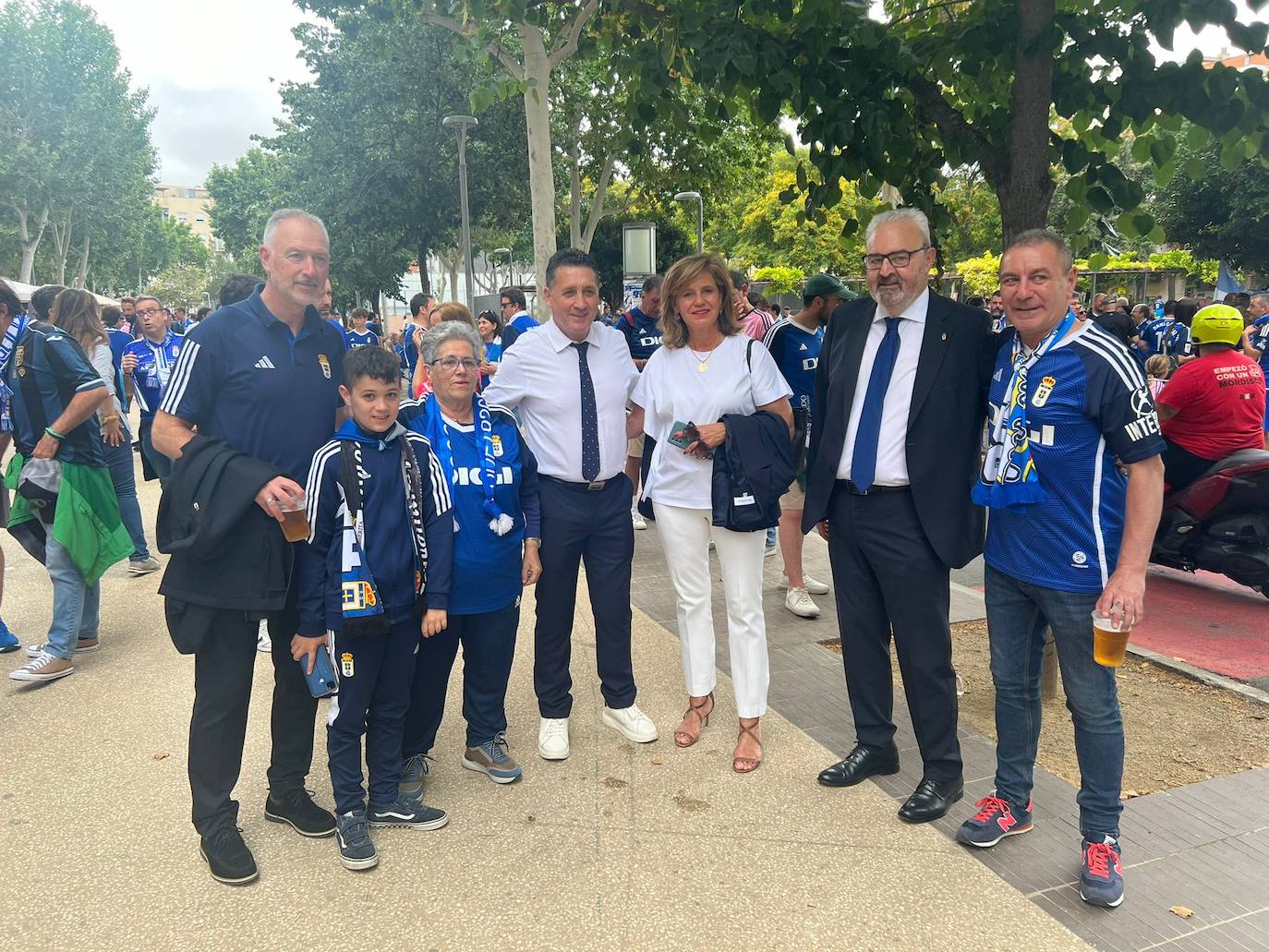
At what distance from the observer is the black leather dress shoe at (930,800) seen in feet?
10.5

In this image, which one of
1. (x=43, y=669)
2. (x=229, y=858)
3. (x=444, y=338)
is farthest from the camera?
(x=43, y=669)

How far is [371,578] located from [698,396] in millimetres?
1483

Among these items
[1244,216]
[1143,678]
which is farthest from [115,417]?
[1244,216]

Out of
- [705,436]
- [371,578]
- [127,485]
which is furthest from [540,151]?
[371,578]

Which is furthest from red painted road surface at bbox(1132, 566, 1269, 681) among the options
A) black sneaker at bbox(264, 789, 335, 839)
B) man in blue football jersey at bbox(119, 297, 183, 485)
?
man in blue football jersey at bbox(119, 297, 183, 485)

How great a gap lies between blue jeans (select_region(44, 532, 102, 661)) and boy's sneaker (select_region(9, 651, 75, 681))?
0.10 feet

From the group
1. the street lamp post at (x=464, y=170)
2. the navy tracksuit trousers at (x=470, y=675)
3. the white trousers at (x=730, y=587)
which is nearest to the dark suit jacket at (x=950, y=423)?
the white trousers at (x=730, y=587)

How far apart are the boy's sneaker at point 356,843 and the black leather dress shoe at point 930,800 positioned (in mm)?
1893

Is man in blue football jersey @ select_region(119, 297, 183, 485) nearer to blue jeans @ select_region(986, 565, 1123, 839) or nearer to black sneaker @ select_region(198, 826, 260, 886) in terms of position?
black sneaker @ select_region(198, 826, 260, 886)

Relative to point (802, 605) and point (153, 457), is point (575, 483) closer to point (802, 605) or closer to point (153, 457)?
point (802, 605)

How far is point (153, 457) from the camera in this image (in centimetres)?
741

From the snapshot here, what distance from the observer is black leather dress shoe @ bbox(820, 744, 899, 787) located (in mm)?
3492

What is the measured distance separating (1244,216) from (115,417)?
31333 mm

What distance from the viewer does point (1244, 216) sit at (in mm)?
26906
